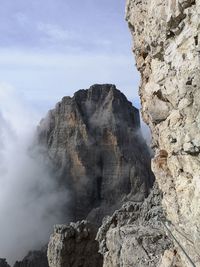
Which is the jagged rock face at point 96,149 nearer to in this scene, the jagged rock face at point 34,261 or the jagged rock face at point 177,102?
the jagged rock face at point 34,261

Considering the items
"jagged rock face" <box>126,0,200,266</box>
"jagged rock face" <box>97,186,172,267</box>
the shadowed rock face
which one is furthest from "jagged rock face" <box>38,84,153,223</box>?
"jagged rock face" <box>126,0,200,266</box>

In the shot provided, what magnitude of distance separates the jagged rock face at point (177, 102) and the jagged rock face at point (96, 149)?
63546 millimetres

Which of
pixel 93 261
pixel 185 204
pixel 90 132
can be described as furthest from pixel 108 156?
pixel 185 204

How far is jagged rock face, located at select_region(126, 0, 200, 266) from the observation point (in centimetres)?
913

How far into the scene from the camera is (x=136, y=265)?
49.4 ft

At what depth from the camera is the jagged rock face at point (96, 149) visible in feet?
252

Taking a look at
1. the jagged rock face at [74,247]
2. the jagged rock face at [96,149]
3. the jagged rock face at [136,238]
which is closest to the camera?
the jagged rock face at [136,238]

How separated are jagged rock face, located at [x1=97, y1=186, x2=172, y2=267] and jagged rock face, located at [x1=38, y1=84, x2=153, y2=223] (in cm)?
5181

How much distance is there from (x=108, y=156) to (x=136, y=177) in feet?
21.9

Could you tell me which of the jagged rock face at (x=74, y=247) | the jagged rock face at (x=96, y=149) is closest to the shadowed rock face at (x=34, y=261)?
the jagged rock face at (x=96, y=149)

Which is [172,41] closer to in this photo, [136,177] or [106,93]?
[136,177]

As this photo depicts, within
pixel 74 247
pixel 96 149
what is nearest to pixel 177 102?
pixel 74 247

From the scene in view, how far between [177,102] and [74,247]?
80.1 feet

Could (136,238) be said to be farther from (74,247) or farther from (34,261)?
(34,261)
